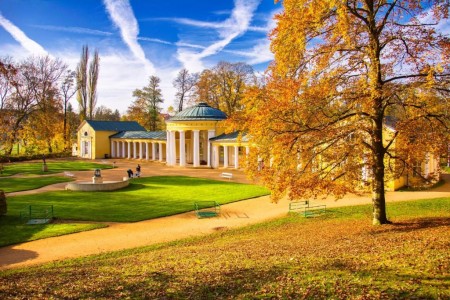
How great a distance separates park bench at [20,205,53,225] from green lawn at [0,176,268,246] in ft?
1.11

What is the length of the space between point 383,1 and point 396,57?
207 cm

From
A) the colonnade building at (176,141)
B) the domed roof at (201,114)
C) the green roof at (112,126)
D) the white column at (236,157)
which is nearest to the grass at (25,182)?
the colonnade building at (176,141)

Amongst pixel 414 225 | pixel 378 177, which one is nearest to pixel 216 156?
pixel 378 177

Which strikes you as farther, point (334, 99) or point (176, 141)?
point (176, 141)

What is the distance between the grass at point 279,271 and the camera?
6984 millimetres

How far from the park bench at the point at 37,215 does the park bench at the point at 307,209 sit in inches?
552

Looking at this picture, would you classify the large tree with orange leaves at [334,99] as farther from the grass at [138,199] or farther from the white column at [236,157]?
the white column at [236,157]

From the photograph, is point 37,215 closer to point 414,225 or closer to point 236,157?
point 414,225

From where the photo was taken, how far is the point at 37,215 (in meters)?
20.5

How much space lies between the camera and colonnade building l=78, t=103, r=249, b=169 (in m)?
48.5

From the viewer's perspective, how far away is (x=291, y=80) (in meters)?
12.6

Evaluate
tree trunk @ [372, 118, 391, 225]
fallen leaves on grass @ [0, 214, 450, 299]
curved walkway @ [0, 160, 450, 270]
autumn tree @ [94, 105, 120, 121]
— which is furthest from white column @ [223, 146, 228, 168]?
autumn tree @ [94, 105, 120, 121]

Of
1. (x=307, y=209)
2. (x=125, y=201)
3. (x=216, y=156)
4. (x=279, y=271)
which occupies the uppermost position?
(x=216, y=156)

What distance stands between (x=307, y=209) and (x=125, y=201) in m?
12.7
